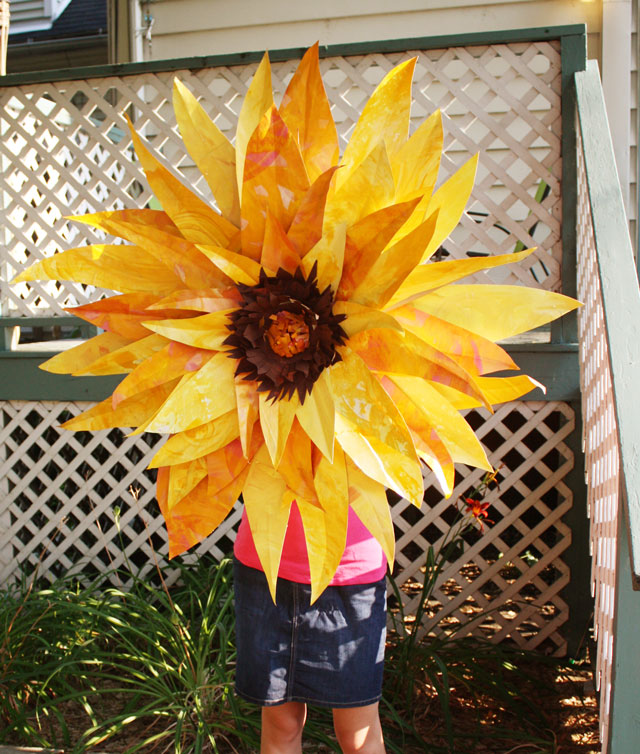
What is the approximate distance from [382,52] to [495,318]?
1.99 meters

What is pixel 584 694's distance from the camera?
256cm

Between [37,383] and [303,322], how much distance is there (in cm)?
241

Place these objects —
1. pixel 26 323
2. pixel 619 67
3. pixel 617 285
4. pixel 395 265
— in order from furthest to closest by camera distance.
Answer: pixel 619 67
pixel 26 323
pixel 617 285
pixel 395 265

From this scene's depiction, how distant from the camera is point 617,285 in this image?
1.76 metres

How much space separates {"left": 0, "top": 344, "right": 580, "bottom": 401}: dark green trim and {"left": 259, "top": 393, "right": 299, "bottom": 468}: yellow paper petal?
1723mm

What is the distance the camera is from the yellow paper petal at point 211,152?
1.17m

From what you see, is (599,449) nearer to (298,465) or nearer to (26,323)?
(298,465)

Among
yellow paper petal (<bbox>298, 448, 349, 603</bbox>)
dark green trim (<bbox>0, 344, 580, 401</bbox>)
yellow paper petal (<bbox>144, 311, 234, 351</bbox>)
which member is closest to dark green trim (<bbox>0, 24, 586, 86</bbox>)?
dark green trim (<bbox>0, 344, 580, 401</bbox>)

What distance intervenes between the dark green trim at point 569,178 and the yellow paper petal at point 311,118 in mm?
1693

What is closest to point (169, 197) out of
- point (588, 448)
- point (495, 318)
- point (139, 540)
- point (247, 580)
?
point (495, 318)

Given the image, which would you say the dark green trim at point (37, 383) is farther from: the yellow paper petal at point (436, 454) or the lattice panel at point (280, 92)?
the yellow paper petal at point (436, 454)

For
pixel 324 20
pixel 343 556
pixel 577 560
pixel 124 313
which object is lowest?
pixel 577 560

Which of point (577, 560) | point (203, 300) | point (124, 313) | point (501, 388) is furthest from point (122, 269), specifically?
point (577, 560)

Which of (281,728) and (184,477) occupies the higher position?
(184,477)
